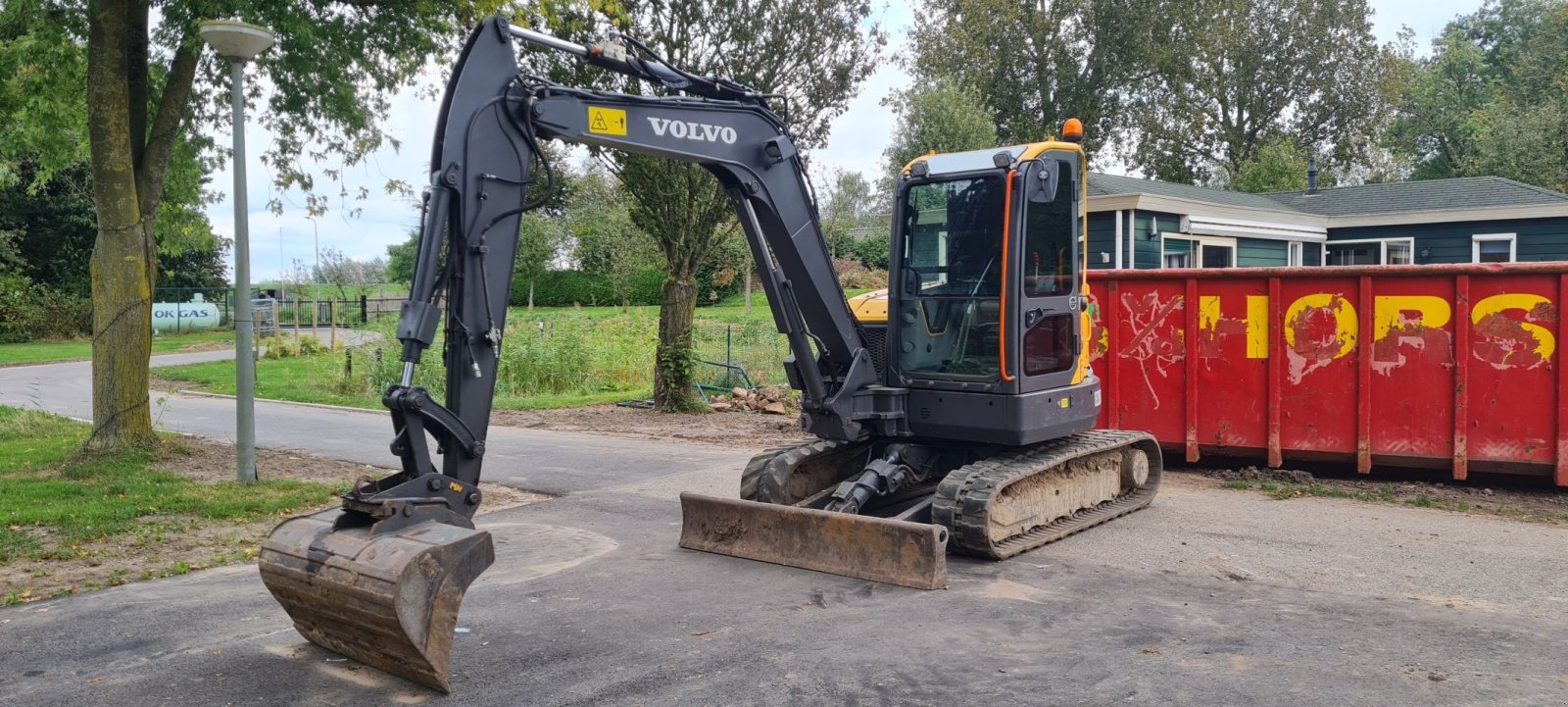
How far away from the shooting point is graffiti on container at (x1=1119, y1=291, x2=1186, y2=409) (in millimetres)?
10631

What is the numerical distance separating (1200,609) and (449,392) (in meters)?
4.05

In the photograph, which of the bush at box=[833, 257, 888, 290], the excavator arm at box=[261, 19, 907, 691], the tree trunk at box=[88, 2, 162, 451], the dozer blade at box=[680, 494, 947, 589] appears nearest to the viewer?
the excavator arm at box=[261, 19, 907, 691]

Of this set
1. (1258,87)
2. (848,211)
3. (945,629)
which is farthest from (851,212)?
(945,629)

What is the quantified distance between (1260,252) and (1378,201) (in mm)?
4319

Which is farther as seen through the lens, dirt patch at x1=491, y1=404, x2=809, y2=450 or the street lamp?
dirt patch at x1=491, y1=404, x2=809, y2=450

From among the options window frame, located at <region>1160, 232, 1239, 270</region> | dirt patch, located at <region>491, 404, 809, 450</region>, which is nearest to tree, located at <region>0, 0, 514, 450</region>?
dirt patch, located at <region>491, 404, 809, 450</region>

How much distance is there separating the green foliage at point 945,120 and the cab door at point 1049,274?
21839mm

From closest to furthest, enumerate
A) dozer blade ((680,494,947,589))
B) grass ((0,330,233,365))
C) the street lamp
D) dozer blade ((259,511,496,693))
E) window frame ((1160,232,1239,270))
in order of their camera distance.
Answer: dozer blade ((259,511,496,693))
dozer blade ((680,494,947,589))
the street lamp
window frame ((1160,232,1239,270))
grass ((0,330,233,365))

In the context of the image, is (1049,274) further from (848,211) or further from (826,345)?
(848,211)

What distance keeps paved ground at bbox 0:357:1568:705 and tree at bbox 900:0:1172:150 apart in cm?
2750

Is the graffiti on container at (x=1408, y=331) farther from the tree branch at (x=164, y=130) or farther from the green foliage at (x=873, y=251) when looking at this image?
the green foliage at (x=873, y=251)

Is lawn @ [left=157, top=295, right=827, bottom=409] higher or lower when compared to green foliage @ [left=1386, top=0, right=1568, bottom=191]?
lower

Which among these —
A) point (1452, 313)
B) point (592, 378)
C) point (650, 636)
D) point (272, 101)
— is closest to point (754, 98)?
point (650, 636)

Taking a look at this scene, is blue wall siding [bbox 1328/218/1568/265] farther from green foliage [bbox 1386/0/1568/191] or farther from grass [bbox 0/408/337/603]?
grass [bbox 0/408/337/603]
